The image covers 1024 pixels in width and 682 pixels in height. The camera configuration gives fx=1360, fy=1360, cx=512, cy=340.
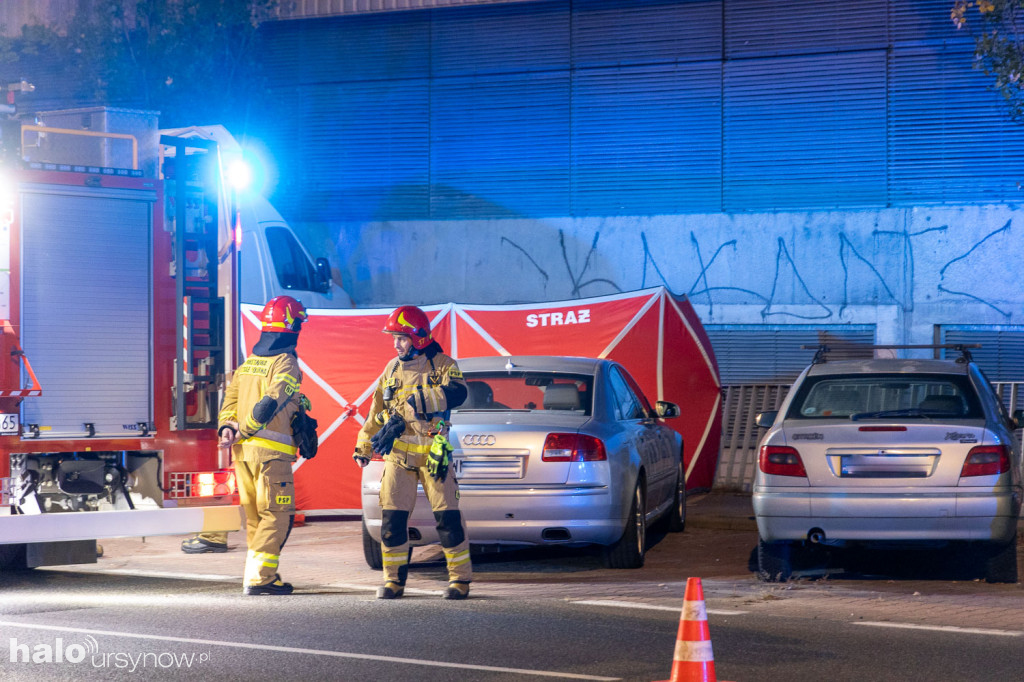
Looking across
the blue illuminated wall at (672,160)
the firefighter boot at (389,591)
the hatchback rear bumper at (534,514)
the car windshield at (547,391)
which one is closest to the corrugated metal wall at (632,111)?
the blue illuminated wall at (672,160)

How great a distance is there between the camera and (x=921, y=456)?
852 cm

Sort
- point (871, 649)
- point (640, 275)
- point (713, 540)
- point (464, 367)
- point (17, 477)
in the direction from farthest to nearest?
point (640, 275) < point (713, 540) < point (464, 367) < point (17, 477) < point (871, 649)

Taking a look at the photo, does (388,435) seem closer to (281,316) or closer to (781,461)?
(281,316)

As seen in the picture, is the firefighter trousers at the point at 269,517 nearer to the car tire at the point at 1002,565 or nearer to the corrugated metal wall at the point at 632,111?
the car tire at the point at 1002,565

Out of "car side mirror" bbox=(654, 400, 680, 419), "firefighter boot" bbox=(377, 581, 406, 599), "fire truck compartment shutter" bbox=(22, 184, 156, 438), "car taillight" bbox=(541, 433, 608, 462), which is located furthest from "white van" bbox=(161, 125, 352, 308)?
"firefighter boot" bbox=(377, 581, 406, 599)

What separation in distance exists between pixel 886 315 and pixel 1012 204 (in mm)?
2351

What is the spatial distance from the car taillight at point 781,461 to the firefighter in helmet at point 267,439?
3.05 metres

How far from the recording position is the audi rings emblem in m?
9.13

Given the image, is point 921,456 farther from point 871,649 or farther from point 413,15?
point 413,15

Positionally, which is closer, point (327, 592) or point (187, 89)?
point (327, 592)

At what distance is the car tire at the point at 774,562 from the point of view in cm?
910

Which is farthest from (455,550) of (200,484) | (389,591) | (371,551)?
(200,484)

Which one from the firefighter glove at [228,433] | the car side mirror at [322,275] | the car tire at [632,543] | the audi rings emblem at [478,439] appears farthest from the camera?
the car side mirror at [322,275]

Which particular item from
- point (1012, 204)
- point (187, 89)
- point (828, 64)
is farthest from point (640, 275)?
point (187, 89)
